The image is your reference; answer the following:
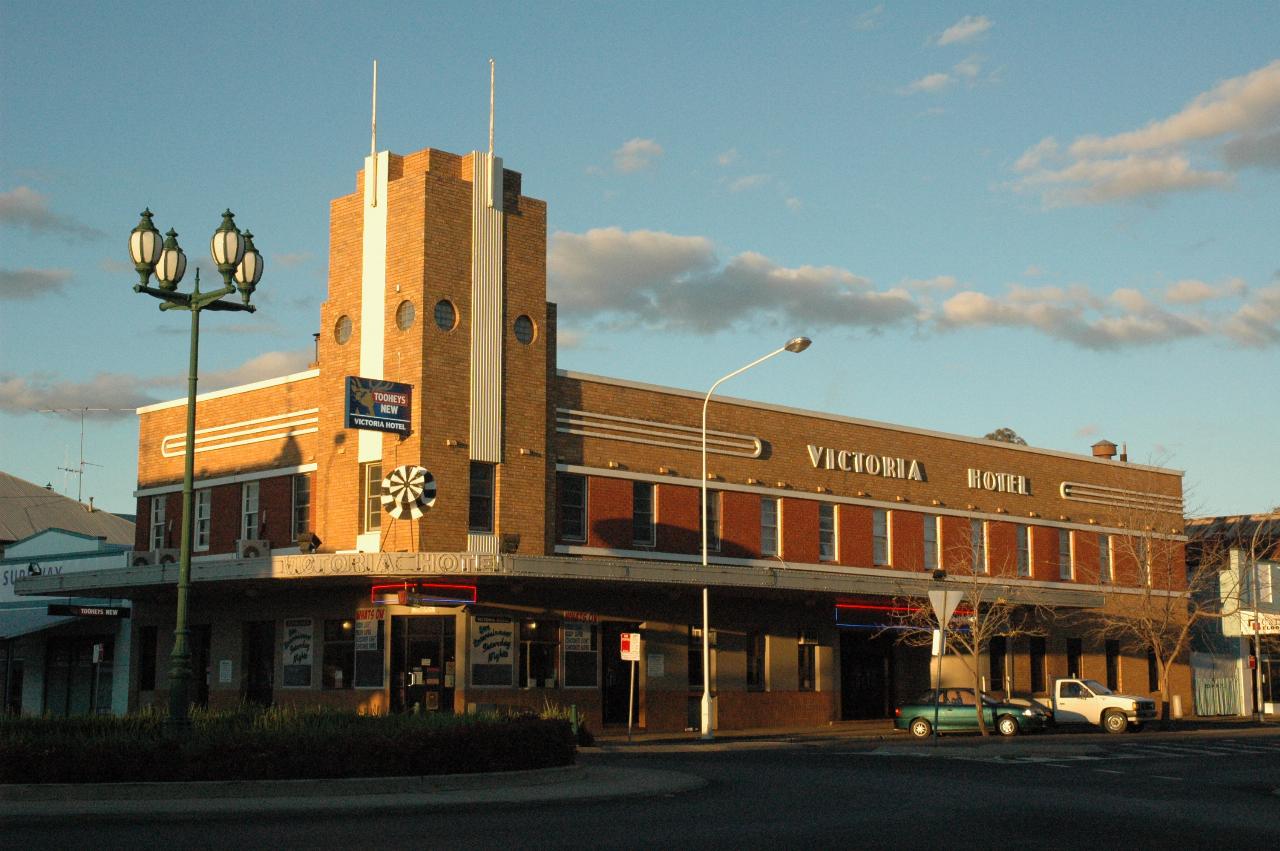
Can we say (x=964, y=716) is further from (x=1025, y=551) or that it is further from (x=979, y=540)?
(x=1025, y=551)

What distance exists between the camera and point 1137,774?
25953 millimetres

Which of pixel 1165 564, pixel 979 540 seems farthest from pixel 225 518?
pixel 1165 564

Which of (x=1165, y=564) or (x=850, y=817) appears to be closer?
(x=850, y=817)

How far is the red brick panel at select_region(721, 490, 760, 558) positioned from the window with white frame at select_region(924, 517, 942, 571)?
8.94 meters

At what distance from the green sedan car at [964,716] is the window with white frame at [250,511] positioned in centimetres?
2013

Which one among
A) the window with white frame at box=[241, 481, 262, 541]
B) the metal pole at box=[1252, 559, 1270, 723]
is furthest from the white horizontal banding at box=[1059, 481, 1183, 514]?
the window with white frame at box=[241, 481, 262, 541]

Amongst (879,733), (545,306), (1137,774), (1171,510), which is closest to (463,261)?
(545,306)

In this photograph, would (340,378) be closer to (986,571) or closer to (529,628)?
(529,628)

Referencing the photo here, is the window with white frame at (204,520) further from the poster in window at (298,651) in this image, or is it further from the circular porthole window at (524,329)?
the circular porthole window at (524,329)

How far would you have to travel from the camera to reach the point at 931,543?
2079 inches

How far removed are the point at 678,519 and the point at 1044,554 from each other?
19508 millimetres

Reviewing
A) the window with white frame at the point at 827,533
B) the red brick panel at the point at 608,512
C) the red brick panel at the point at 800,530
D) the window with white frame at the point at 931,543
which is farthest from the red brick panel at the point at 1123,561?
the red brick panel at the point at 608,512

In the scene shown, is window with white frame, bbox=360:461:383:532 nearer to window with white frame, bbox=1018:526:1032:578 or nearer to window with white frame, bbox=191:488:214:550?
window with white frame, bbox=191:488:214:550

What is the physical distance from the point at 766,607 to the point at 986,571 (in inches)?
467
